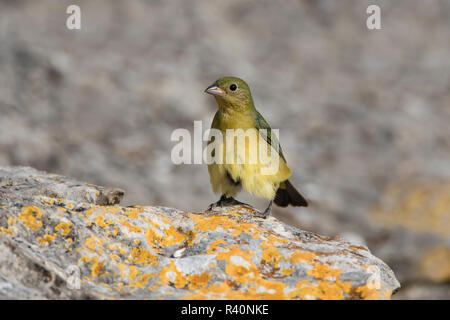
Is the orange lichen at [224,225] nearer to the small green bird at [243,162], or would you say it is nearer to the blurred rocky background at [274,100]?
the small green bird at [243,162]

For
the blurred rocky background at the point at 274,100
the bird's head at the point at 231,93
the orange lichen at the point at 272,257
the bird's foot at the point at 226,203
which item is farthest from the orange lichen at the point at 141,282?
the blurred rocky background at the point at 274,100

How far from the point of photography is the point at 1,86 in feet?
33.1

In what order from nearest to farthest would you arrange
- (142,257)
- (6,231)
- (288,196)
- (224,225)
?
(6,231), (142,257), (224,225), (288,196)

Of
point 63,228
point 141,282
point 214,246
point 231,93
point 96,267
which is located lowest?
point 141,282

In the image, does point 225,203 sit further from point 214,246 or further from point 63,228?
point 63,228

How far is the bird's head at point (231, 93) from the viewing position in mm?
6973

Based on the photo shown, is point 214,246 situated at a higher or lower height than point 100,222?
lower

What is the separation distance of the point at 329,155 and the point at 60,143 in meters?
4.57

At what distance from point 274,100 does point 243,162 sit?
448 centimetres

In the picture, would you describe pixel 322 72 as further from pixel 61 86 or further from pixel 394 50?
pixel 61 86

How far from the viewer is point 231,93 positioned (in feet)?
23.1

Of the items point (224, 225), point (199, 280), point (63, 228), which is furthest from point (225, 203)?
point (63, 228)

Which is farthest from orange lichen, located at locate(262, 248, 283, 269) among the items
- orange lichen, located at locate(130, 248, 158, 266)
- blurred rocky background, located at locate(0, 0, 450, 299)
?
blurred rocky background, located at locate(0, 0, 450, 299)

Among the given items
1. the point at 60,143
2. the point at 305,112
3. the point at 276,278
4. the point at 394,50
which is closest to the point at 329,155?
the point at 305,112
